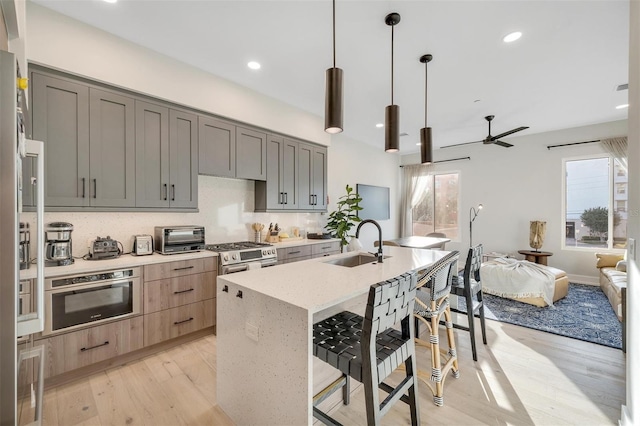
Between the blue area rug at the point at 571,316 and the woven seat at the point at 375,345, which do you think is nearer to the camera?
the woven seat at the point at 375,345

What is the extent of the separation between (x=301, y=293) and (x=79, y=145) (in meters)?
2.38

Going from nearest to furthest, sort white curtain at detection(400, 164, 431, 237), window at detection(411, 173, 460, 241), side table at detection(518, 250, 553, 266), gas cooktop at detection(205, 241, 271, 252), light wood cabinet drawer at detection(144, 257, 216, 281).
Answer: light wood cabinet drawer at detection(144, 257, 216, 281), gas cooktop at detection(205, 241, 271, 252), side table at detection(518, 250, 553, 266), window at detection(411, 173, 460, 241), white curtain at detection(400, 164, 431, 237)

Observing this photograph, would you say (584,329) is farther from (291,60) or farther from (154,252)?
(154,252)

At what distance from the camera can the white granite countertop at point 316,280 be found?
1342 millimetres

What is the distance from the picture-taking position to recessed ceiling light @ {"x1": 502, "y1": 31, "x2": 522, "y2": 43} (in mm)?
2428

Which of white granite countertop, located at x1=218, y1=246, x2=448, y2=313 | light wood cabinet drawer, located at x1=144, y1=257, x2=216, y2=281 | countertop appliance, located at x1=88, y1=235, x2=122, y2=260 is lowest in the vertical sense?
light wood cabinet drawer, located at x1=144, y1=257, x2=216, y2=281

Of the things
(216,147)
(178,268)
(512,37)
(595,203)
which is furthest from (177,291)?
(595,203)

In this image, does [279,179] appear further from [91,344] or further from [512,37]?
[512,37]

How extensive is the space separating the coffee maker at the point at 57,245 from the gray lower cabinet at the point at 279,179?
2124 mm

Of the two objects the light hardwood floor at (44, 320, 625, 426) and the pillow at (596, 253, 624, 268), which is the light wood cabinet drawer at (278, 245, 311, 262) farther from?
the pillow at (596, 253, 624, 268)

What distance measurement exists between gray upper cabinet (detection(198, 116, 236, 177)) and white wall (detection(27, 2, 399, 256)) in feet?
0.50

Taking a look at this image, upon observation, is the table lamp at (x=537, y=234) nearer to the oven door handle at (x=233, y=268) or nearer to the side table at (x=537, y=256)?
the side table at (x=537, y=256)

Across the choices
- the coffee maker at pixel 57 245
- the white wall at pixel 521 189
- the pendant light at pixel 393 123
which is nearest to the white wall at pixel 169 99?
the coffee maker at pixel 57 245

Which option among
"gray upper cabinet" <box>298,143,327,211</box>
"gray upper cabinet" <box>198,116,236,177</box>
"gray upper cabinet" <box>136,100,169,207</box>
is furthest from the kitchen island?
"gray upper cabinet" <box>298,143,327,211</box>
